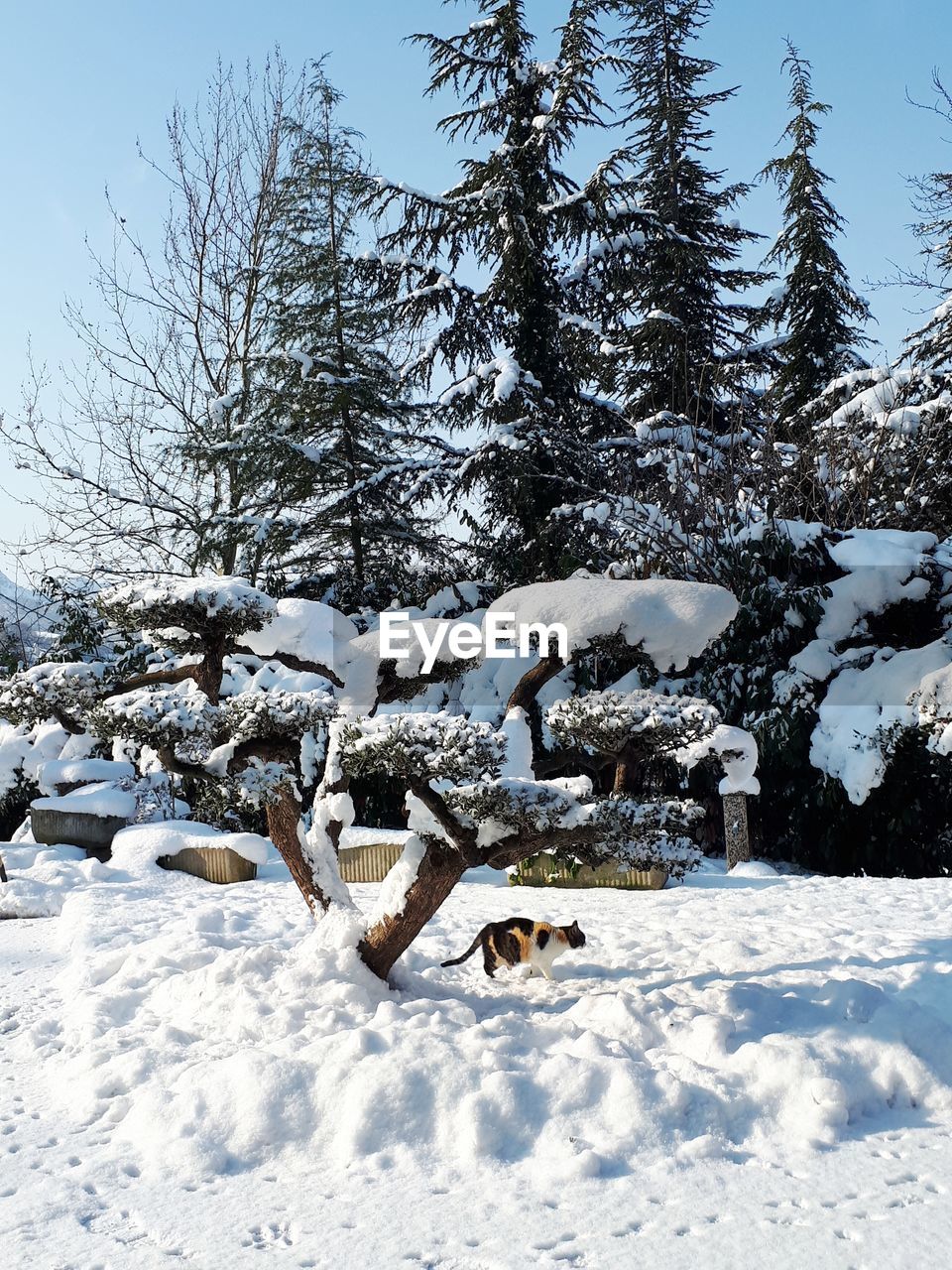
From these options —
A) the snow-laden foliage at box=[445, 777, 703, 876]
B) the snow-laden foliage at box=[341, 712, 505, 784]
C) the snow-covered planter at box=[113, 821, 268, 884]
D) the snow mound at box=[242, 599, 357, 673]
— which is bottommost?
the snow-covered planter at box=[113, 821, 268, 884]

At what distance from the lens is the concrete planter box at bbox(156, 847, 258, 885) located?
25.5 ft

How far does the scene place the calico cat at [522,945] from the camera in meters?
4.48

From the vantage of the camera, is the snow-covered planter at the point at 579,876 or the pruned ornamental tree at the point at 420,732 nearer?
the pruned ornamental tree at the point at 420,732

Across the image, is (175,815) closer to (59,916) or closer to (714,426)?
(59,916)

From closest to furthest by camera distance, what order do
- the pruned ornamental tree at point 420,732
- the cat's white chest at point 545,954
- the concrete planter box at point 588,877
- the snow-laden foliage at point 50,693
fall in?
1. the pruned ornamental tree at point 420,732
2. the cat's white chest at point 545,954
3. the snow-laden foliage at point 50,693
4. the concrete planter box at point 588,877

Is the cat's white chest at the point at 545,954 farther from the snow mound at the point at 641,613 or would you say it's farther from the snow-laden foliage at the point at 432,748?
the snow mound at the point at 641,613

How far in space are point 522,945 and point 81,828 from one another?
5719mm

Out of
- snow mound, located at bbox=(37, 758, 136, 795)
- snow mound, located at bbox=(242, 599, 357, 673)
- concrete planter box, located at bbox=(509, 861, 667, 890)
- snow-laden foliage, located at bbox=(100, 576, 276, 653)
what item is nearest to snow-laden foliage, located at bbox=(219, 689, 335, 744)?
snow mound, located at bbox=(242, 599, 357, 673)

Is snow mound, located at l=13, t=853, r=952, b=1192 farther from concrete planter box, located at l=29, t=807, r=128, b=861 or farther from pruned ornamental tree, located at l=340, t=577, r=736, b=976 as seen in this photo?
concrete planter box, located at l=29, t=807, r=128, b=861

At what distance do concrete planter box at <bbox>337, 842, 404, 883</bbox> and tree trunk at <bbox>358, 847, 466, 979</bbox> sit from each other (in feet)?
11.7

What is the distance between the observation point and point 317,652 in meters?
4.82

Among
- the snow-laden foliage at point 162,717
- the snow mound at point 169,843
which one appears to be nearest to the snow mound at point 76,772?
the snow mound at point 169,843

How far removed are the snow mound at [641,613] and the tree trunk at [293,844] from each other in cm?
152

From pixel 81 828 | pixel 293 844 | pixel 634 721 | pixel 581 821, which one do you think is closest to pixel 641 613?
pixel 634 721
